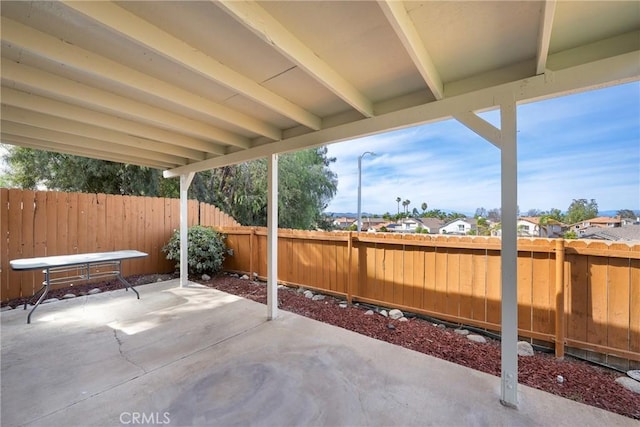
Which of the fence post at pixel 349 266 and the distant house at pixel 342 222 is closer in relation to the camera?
the fence post at pixel 349 266

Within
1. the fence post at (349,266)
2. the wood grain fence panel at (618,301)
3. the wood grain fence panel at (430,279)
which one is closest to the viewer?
the wood grain fence panel at (618,301)

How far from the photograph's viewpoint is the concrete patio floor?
1727 mm

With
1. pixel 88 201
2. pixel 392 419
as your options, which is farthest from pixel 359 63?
pixel 88 201

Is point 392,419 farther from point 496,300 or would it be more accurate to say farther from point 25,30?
point 25,30

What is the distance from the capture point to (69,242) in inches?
188

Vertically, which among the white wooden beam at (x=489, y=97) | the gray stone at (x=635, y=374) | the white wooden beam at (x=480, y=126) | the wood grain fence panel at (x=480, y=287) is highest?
the white wooden beam at (x=489, y=97)

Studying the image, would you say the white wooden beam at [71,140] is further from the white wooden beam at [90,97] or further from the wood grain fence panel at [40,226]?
the wood grain fence panel at [40,226]

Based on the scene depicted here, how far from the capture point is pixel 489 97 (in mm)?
1934

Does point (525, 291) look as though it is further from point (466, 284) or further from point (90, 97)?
point (90, 97)

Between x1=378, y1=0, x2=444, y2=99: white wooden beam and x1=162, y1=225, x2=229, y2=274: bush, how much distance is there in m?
5.20

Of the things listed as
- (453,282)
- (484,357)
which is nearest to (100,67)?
(453,282)

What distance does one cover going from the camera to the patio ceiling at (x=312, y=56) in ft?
4.61

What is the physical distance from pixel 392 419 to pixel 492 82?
2578mm

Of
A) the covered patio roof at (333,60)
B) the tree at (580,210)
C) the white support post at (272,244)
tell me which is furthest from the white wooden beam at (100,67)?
the tree at (580,210)
